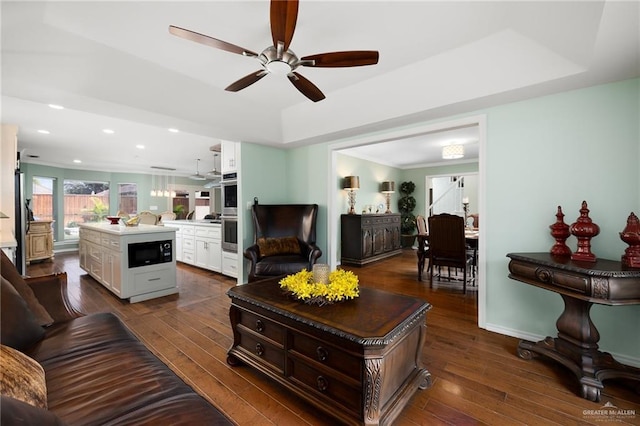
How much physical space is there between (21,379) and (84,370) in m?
0.57

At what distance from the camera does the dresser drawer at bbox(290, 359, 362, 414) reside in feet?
4.59

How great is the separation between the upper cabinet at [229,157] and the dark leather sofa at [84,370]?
2.88 metres

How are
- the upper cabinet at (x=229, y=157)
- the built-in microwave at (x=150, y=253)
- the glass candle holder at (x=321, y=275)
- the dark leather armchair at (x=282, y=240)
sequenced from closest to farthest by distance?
the glass candle holder at (x=321, y=275)
the dark leather armchair at (x=282, y=240)
the built-in microwave at (x=150, y=253)
the upper cabinet at (x=229, y=157)

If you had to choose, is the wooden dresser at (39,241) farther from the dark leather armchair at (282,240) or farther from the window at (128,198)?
the dark leather armchair at (282,240)

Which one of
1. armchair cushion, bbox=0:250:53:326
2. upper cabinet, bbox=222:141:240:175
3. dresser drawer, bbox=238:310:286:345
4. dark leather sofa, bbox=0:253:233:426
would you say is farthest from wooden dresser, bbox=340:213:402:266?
armchair cushion, bbox=0:250:53:326

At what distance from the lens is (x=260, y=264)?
3.40m

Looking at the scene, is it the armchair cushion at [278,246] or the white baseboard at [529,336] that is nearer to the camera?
the white baseboard at [529,336]

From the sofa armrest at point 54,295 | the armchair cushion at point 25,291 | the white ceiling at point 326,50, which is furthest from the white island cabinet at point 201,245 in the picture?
the armchair cushion at point 25,291

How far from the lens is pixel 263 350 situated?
186cm

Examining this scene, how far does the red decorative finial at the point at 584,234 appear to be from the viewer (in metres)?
2.00

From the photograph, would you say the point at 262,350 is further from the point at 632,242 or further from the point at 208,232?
the point at 208,232

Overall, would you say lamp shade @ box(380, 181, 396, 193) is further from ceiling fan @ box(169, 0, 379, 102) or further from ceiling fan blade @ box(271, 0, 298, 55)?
ceiling fan blade @ box(271, 0, 298, 55)

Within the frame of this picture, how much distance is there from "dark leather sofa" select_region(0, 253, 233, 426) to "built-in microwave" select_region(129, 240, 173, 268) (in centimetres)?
180

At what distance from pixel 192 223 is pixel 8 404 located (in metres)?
5.28
